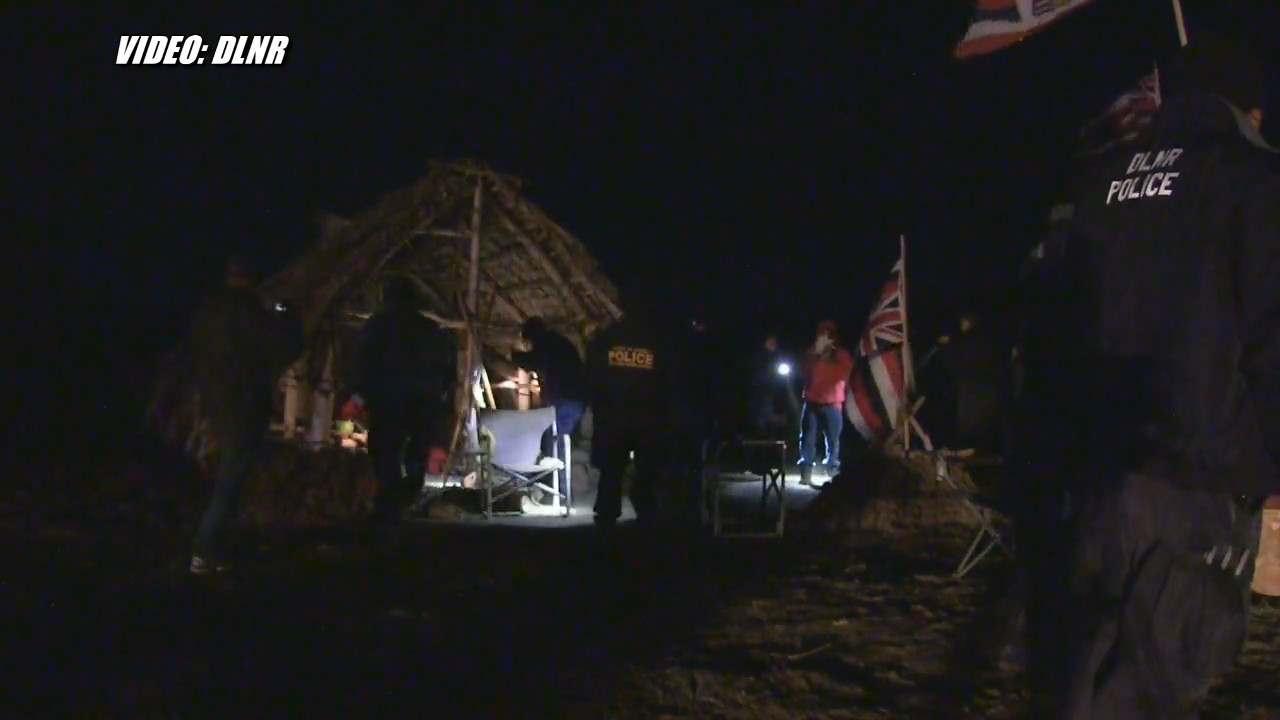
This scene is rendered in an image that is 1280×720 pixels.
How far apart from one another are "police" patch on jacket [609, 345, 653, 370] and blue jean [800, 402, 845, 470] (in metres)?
5.79

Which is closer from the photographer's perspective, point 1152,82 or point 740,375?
point 1152,82

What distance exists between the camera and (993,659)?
194 inches

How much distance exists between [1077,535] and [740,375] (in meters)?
13.8

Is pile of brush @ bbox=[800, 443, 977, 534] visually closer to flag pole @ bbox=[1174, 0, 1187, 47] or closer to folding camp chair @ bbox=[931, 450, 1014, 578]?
folding camp chair @ bbox=[931, 450, 1014, 578]

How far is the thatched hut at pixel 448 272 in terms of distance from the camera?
10781 millimetres

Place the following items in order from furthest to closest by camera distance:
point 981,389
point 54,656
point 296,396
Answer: point 296,396 < point 981,389 < point 54,656

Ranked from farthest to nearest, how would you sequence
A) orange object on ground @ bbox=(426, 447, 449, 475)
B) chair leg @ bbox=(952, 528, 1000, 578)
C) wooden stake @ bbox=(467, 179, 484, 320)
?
wooden stake @ bbox=(467, 179, 484, 320)
orange object on ground @ bbox=(426, 447, 449, 475)
chair leg @ bbox=(952, 528, 1000, 578)

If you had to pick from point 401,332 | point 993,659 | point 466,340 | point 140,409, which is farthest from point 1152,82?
point 140,409

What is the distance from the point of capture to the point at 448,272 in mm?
13180

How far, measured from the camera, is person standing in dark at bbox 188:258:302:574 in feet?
21.7

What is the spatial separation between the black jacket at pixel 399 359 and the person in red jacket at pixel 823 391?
5.99 m

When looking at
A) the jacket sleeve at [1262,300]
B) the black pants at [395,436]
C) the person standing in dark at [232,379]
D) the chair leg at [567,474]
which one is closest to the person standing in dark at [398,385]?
the black pants at [395,436]

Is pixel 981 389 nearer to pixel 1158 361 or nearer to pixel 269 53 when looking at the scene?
pixel 1158 361

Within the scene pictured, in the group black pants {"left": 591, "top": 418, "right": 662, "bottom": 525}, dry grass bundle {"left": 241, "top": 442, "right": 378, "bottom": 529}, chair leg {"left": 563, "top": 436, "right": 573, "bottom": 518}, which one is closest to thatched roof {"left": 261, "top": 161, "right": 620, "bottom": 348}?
dry grass bundle {"left": 241, "top": 442, "right": 378, "bottom": 529}
